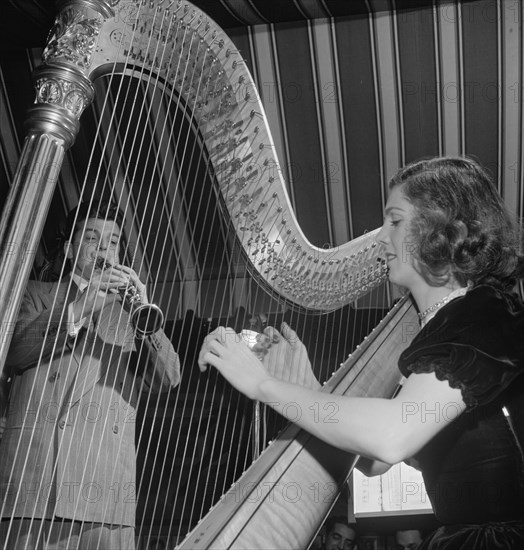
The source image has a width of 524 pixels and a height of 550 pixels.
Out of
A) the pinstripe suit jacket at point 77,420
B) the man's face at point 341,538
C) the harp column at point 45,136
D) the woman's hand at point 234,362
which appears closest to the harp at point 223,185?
the harp column at point 45,136

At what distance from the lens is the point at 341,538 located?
317cm

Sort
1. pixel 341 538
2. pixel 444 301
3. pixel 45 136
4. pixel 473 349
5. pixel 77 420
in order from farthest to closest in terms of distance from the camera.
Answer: pixel 341 538
pixel 77 420
pixel 444 301
pixel 473 349
pixel 45 136

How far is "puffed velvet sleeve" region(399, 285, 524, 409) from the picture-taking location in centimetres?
122

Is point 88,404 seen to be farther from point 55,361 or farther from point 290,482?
point 290,482

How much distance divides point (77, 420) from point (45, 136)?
2.37 ft

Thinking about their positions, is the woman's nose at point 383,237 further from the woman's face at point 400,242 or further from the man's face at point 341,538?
the man's face at point 341,538

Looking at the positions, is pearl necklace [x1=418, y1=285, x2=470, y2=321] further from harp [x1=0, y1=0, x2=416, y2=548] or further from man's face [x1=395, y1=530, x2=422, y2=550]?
man's face [x1=395, y1=530, x2=422, y2=550]

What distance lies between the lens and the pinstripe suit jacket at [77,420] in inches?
63.6

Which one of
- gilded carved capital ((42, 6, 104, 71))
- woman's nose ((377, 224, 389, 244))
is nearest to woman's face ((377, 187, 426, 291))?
woman's nose ((377, 224, 389, 244))

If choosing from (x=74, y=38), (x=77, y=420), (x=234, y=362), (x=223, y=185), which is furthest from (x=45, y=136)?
(x=77, y=420)

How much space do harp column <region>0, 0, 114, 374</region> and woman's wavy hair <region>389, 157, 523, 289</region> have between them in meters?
0.64

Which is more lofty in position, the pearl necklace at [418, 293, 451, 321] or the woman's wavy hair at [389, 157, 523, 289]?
the woman's wavy hair at [389, 157, 523, 289]

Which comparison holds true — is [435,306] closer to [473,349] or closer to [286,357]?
[473,349]

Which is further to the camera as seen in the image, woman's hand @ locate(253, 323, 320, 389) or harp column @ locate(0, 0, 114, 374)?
woman's hand @ locate(253, 323, 320, 389)
